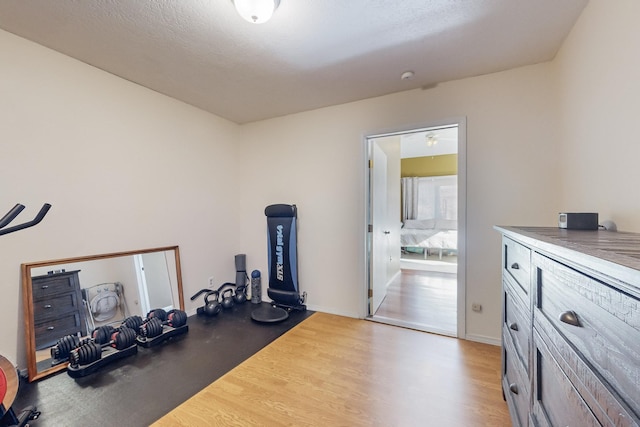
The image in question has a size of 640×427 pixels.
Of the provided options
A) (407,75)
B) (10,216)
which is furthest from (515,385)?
(10,216)

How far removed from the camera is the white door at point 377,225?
3152mm

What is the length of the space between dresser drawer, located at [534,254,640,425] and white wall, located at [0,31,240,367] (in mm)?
3146

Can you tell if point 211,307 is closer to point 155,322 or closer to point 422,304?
point 155,322

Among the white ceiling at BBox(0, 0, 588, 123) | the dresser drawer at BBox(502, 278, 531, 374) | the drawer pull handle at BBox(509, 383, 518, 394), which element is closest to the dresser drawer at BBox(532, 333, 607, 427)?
the dresser drawer at BBox(502, 278, 531, 374)

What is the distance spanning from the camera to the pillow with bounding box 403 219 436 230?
662 cm

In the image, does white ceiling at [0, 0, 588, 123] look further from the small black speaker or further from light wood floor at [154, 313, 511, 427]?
light wood floor at [154, 313, 511, 427]

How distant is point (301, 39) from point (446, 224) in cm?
576

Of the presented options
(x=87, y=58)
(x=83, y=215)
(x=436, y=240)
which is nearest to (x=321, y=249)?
(x=83, y=215)

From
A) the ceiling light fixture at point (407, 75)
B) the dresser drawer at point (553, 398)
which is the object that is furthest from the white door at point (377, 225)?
the dresser drawer at point (553, 398)

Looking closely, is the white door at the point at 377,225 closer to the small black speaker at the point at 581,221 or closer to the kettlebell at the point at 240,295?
the kettlebell at the point at 240,295

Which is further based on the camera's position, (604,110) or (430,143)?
(430,143)

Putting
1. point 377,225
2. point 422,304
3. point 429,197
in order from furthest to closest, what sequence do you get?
1. point 429,197
2. point 422,304
3. point 377,225

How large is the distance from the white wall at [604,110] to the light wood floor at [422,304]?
1639 millimetres

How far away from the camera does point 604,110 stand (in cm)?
147
